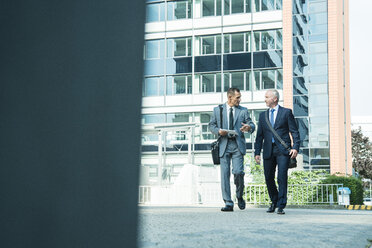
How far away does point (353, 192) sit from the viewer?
18.4 meters

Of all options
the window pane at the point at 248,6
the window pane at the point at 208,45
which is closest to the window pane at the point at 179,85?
the window pane at the point at 208,45

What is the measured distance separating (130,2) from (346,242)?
2.73 metres

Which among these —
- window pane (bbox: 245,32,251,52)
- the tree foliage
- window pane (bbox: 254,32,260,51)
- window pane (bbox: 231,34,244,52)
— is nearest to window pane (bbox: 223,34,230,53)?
window pane (bbox: 231,34,244,52)

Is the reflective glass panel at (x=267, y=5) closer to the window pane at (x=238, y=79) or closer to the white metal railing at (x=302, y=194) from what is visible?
the window pane at (x=238, y=79)

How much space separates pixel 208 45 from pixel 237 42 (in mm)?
1861

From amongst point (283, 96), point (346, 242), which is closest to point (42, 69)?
point (346, 242)

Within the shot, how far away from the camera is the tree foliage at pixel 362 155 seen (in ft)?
148

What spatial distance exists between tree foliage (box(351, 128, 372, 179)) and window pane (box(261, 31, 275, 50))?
19567 millimetres

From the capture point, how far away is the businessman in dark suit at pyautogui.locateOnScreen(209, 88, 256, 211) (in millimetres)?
7723

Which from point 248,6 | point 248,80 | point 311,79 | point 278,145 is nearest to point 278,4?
point 248,6

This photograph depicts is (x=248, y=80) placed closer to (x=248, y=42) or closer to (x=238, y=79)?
(x=238, y=79)

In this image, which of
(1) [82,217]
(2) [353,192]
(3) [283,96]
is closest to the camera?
(1) [82,217]

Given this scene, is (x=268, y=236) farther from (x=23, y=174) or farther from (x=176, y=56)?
(x=176, y=56)

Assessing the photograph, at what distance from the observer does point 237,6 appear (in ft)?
103
